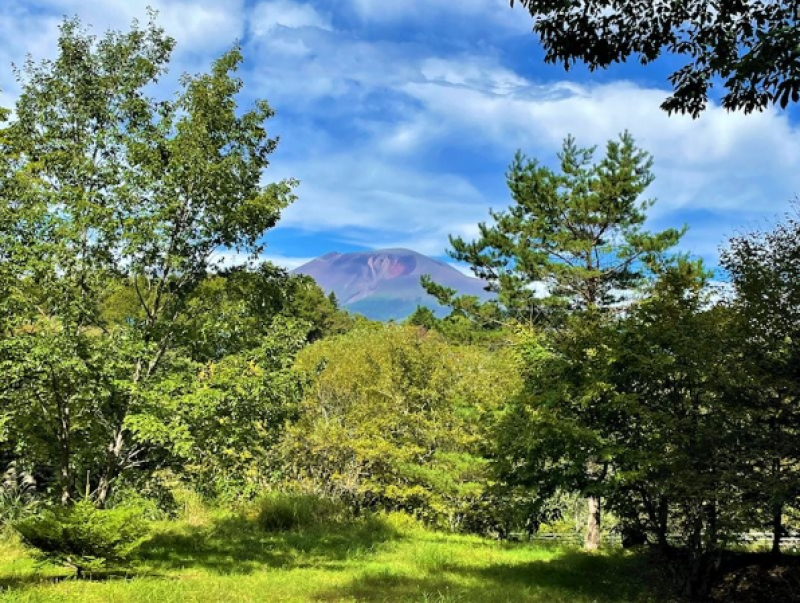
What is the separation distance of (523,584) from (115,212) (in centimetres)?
986

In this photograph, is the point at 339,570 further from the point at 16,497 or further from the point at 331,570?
the point at 16,497

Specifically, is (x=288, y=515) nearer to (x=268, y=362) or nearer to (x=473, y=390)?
(x=473, y=390)

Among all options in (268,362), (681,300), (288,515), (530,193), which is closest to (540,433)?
(681,300)

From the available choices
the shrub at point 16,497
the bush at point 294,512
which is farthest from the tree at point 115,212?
the bush at point 294,512

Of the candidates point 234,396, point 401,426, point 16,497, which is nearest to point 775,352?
point 234,396

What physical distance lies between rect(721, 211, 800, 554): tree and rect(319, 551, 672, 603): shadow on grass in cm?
318

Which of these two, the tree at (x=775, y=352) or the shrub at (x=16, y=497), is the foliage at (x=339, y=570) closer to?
the shrub at (x=16, y=497)

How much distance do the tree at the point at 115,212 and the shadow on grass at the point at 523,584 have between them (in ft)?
16.2

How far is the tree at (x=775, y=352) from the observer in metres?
7.96

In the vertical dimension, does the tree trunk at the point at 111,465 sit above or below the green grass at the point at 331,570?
above

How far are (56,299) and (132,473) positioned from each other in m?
3.76

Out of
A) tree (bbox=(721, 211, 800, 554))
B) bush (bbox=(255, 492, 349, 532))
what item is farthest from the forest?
bush (bbox=(255, 492, 349, 532))

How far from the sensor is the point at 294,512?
1708cm

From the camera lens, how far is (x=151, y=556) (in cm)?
1186
